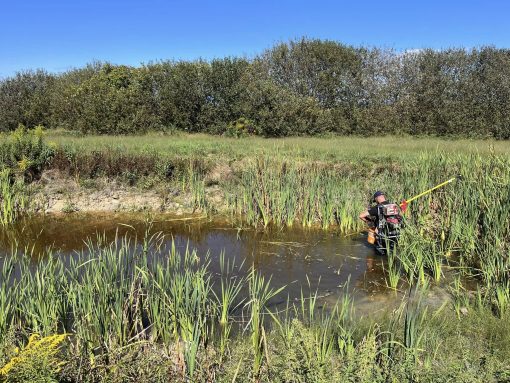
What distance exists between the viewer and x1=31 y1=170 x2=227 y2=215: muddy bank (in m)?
9.55

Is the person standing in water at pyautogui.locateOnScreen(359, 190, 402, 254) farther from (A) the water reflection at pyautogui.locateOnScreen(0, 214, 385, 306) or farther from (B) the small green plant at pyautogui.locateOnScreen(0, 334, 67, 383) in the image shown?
(B) the small green plant at pyautogui.locateOnScreen(0, 334, 67, 383)

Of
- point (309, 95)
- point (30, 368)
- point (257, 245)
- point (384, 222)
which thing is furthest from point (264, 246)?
point (309, 95)

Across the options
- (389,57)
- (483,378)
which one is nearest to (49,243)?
(483,378)

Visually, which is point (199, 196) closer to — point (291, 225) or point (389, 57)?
point (291, 225)

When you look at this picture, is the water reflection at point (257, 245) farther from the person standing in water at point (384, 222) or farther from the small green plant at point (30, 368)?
the small green plant at point (30, 368)

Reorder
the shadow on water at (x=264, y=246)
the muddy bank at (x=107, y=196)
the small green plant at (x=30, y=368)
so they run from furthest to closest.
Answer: the muddy bank at (x=107, y=196), the shadow on water at (x=264, y=246), the small green plant at (x=30, y=368)

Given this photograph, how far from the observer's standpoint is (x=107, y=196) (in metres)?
9.86

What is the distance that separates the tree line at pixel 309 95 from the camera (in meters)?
16.7

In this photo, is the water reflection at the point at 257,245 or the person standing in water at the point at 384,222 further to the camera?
the person standing in water at the point at 384,222

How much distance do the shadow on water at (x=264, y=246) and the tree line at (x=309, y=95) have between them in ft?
27.8

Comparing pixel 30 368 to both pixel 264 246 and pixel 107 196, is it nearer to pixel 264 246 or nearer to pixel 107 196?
pixel 264 246

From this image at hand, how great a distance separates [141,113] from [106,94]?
1499 millimetres

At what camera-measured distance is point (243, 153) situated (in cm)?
1088

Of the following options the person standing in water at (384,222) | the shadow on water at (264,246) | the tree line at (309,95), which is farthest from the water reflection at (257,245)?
the tree line at (309,95)
